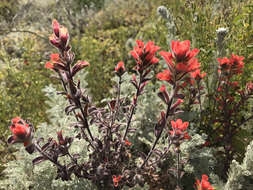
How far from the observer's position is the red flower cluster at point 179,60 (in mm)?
808

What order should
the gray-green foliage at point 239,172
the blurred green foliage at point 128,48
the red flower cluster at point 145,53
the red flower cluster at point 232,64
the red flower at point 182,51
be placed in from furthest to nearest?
the blurred green foliage at point 128,48 < the red flower cluster at point 232,64 < the gray-green foliage at point 239,172 < the red flower cluster at point 145,53 < the red flower at point 182,51

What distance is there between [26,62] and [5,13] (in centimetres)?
140

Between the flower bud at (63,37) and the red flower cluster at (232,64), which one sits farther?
the red flower cluster at (232,64)

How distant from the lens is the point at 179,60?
2.72 feet

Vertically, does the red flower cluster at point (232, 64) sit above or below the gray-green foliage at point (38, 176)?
above

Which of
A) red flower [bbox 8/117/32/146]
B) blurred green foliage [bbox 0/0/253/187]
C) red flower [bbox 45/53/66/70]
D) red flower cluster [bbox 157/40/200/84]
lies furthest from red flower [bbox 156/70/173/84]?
blurred green foliage [bbox 0/0/253/187]

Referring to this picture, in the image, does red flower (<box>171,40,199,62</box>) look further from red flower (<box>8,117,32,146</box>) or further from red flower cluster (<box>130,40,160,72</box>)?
red flower (<box>8,117,32,146</box>)

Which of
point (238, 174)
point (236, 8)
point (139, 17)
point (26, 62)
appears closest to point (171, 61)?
→ point (238, 174)

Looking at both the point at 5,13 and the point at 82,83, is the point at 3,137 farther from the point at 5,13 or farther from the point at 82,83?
the point at 5,13

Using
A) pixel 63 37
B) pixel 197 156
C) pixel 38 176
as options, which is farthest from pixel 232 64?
pixel 38 176

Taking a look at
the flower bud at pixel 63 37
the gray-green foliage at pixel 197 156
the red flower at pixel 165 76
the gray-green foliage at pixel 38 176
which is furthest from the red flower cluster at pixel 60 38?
the gray-green foliage at pixel 197 156

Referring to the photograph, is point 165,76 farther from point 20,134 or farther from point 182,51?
point 20,134

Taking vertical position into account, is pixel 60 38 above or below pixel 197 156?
above

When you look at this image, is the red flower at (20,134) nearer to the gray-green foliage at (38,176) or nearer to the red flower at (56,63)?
the red flower at (56,63)
